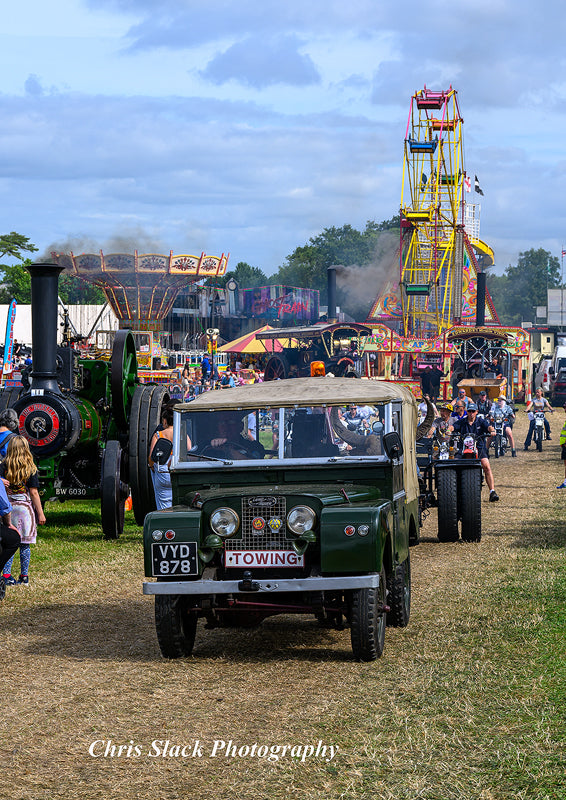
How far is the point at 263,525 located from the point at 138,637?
1864 mm

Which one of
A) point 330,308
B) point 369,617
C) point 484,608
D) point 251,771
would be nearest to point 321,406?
point 369,617

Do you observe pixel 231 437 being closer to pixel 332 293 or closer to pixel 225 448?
pixel 225 448

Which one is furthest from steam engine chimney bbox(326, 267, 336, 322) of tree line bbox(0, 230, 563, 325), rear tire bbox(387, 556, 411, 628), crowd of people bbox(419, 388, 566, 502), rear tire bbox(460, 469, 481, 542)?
rear tire bbox(387, 556, 411, 628)

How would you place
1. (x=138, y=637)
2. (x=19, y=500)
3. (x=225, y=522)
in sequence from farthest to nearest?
(x=19, y=500) < (x=138, y=637) < (x=225, y=522)

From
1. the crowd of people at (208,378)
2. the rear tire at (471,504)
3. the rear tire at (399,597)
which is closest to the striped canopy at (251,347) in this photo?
the crowd of people at (208,378)

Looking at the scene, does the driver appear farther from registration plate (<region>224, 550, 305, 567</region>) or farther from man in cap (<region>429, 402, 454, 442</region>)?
man in cap (<region>429, 402, 454, 442</region>)

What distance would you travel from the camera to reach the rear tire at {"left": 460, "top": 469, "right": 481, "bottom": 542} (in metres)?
13.3

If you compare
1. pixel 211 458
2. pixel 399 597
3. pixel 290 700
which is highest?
pixel 211 458

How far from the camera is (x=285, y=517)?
7.40 meters

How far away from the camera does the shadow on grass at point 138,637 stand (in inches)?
312

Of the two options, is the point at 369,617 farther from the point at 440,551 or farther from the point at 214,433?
the point at 440,551

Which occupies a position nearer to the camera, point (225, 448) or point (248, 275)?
point (225, 448)

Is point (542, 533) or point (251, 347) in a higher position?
point (251, 347)

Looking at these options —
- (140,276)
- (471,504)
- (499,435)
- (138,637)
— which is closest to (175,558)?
(138,637)
